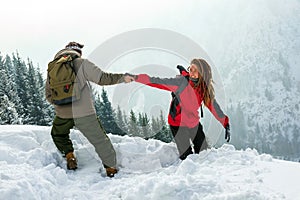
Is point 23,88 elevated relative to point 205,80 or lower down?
elevated

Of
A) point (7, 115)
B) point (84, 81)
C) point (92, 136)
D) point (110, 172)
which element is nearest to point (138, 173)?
point (110, 172)

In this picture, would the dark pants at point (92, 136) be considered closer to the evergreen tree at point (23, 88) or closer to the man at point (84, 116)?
the man at point (84, 116)

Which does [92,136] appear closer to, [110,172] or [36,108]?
[110,172]

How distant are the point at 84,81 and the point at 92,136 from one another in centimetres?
103

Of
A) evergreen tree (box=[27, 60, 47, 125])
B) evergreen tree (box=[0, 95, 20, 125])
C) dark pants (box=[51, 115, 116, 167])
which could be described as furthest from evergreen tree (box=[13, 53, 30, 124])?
dark pants (box=[51, 115, 116, 167])

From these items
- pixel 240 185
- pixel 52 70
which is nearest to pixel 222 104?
pixel 240 185

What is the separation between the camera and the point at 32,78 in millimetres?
34438

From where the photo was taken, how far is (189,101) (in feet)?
20.4

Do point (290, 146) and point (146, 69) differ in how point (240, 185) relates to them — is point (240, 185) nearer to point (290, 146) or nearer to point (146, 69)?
point (146, 69)

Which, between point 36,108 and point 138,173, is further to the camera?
point 36,108

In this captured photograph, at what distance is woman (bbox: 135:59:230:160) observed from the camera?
6105 mm

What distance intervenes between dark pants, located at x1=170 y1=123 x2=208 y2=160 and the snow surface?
213 mm

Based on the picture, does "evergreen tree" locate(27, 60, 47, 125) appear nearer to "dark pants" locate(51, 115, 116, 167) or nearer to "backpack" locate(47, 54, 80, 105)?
"dark pants" locate(51, 115, 116, 167)

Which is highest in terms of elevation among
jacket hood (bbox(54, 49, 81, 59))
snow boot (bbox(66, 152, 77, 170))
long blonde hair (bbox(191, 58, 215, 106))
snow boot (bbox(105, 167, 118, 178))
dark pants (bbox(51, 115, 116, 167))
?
jacket hood (bbox(54, 49, 81, 59))
